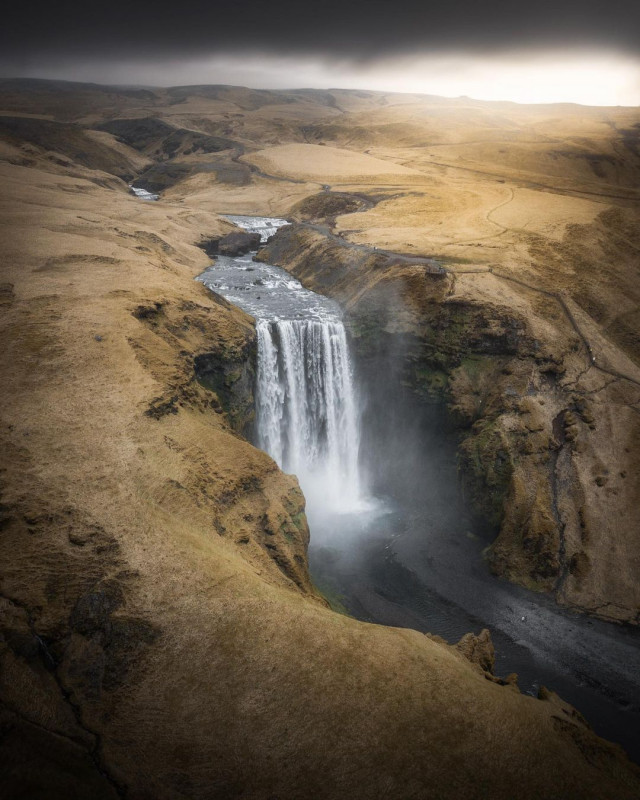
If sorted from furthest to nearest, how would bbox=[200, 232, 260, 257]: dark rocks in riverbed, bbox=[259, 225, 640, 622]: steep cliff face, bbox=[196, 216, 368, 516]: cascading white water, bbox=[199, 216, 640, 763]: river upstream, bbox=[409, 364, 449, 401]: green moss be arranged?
bbox=[200, 232, 260, 257]: dark rocks in riverbed
bbox=[409, 364, 449, 401]: green moss
bbox=[196, 216, 368, 516]: cascading white water
bbox=[259, 225, 640, 622]: steep cliff face
bbox=[199, 216, 640, 763]: river upstream

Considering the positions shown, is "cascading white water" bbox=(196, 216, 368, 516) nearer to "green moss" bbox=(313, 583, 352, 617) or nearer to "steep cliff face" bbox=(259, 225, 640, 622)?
"steep cliff face" bbox=(259, 225, 640, 622)

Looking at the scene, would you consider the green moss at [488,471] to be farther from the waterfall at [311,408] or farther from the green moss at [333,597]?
the green moss at [333,597]

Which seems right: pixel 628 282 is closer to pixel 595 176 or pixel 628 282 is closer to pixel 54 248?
pixel 54 248

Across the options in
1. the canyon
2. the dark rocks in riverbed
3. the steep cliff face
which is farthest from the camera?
the dark rocks in riverbed

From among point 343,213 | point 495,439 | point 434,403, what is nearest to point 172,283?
point 434,403

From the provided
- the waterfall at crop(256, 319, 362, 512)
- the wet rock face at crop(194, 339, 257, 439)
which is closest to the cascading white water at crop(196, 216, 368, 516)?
the waterfall at crop(256, 319, 362, 512)

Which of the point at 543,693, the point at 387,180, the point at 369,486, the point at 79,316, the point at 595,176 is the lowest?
the point at 369,486
